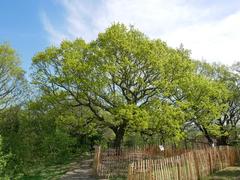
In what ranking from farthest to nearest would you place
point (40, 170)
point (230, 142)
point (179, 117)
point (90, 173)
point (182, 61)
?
point (230, 142)
point (182, 61)
point (179, 117)
point (40, 170)
point (90, 173)

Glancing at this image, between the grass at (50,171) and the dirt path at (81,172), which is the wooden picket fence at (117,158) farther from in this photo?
the grass at (50,171)

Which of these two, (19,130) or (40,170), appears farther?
(19,130)

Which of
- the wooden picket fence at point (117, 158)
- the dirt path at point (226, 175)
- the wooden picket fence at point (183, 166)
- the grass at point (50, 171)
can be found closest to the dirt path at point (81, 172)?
the grass at point (50, 171)

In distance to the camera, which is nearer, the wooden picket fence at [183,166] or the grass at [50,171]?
the wooden picket fence at [183,166]

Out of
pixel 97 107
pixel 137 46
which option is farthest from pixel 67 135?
pixel 137 46

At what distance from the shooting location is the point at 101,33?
92.3 ft

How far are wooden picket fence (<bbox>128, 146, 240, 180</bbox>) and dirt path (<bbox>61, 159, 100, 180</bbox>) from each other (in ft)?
19.4

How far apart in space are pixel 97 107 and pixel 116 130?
244cm

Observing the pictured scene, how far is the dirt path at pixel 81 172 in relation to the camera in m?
A: 21.9

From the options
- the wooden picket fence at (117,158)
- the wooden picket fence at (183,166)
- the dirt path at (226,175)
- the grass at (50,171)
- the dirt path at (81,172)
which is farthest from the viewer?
the grass at (50,171)

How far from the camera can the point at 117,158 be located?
2298 centimetres

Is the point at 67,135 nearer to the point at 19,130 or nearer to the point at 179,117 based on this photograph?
the point at 19,130

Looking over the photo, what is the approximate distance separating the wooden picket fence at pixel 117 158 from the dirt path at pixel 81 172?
777mm

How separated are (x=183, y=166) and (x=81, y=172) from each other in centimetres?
836
